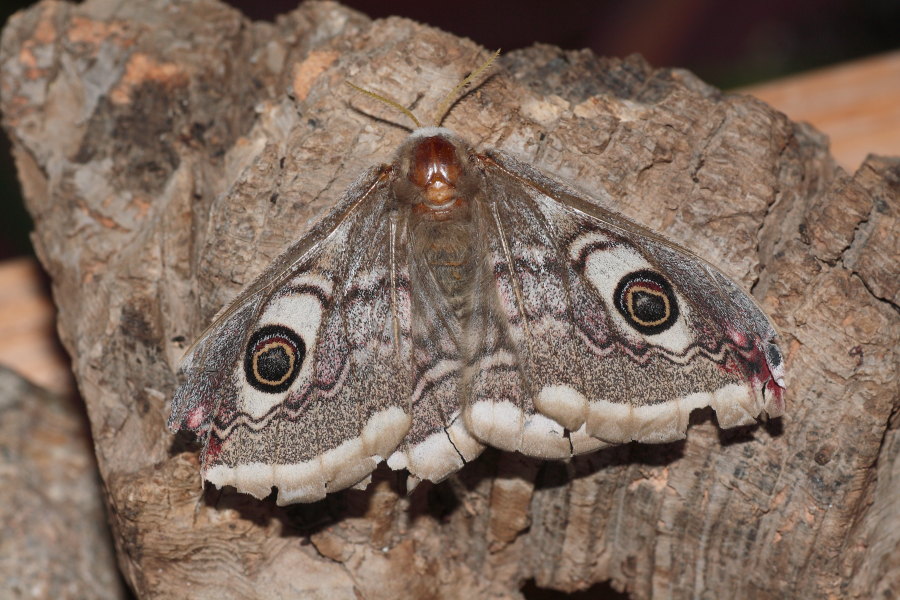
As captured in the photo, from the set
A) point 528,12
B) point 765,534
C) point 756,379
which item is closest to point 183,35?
point 756,379

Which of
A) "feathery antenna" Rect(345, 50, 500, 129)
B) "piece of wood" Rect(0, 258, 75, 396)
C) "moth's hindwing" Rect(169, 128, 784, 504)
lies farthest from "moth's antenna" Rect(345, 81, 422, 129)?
"piece of wood" Rect(0, 258, 75, 396)

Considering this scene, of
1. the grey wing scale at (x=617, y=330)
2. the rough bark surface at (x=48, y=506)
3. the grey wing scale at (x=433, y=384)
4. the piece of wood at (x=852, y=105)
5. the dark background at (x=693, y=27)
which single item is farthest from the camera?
the dark background at (x=693, y=27)

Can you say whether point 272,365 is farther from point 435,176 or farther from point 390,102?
point 390,102

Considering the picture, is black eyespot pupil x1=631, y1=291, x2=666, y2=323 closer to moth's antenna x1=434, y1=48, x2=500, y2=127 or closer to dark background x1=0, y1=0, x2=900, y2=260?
moth's antenna x1=434, y1=48, x2=500, y2=127

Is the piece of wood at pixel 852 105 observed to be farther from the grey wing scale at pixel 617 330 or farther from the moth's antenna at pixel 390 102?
the moth's antenna at pixel 390 102

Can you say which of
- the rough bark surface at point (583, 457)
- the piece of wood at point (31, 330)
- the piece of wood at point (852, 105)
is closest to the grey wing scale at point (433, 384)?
the rough bark surface at point (583, 457)

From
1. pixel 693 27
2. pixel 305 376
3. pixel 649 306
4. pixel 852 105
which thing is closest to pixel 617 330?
pixel 649 306

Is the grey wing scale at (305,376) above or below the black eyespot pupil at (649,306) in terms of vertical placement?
below
